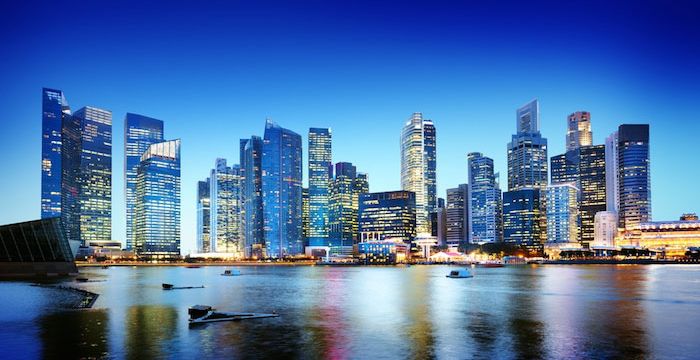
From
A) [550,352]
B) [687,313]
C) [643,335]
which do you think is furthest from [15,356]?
[687,313]

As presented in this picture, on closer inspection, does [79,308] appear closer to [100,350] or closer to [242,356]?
[100,350]

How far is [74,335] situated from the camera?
157ft

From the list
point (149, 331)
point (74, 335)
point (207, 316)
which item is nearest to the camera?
point (74, 335)

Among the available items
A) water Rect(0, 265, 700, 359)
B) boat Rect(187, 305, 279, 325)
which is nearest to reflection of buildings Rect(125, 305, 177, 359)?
water Rect(0, 265, 700, 359)

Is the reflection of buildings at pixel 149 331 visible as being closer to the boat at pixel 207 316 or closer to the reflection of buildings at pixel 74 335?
the boat at pixel 207 316

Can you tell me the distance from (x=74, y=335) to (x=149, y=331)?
6.27 metres

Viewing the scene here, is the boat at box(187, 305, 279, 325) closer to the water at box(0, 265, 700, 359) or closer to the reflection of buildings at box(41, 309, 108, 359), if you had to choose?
the water at box(0, 265, 700, 359)

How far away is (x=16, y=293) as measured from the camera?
8481 centimetres

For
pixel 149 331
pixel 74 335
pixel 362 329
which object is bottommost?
pixel 362 329

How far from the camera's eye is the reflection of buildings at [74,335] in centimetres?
4072

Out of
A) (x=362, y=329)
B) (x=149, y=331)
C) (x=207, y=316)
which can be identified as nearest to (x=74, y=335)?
(x=149, y=331)

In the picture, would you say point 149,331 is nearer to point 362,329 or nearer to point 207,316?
point 207,316

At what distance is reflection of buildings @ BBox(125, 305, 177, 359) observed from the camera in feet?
137

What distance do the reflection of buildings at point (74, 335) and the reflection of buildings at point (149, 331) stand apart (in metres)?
2.00
